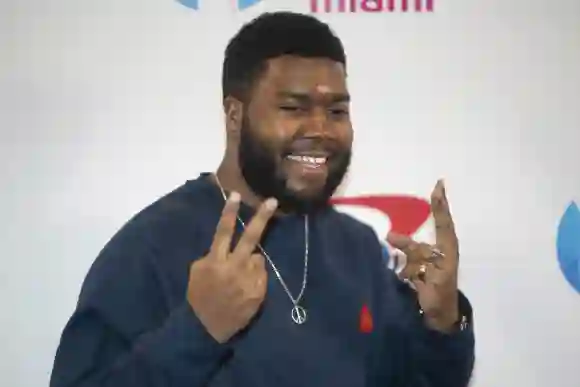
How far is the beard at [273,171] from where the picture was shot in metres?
1.20

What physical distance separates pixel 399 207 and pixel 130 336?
2.47ft

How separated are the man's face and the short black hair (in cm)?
2

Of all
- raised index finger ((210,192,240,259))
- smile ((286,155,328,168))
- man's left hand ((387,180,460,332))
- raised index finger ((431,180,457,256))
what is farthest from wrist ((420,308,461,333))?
raised index finger ((210,192,240,259))

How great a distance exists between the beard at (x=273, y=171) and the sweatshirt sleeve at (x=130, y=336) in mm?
223

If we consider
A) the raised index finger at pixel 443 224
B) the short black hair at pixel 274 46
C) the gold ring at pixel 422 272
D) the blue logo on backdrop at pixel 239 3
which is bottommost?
the gold ring at pixel 422 272

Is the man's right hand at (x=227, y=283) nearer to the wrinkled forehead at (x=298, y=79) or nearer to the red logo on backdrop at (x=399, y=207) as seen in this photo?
the wrinkled forehead at (x=298, y=79)

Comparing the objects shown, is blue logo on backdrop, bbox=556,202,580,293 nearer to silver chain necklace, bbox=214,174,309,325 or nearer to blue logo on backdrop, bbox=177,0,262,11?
silver chain necklace, bbox=214,174,309,325

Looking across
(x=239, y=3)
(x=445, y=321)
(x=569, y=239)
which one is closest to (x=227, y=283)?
(x=445, y=321)

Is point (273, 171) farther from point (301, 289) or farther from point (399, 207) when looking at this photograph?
point (399, 207)

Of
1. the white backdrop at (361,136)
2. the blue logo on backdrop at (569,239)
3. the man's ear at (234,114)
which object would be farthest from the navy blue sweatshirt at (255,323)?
the blue logo on backdrop at (569,239)

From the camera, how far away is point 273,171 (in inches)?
47.3

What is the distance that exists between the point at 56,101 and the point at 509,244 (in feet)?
3.53

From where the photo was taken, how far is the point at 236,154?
1.28 meters

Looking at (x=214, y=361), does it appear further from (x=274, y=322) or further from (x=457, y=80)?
(x=457, y=80)
